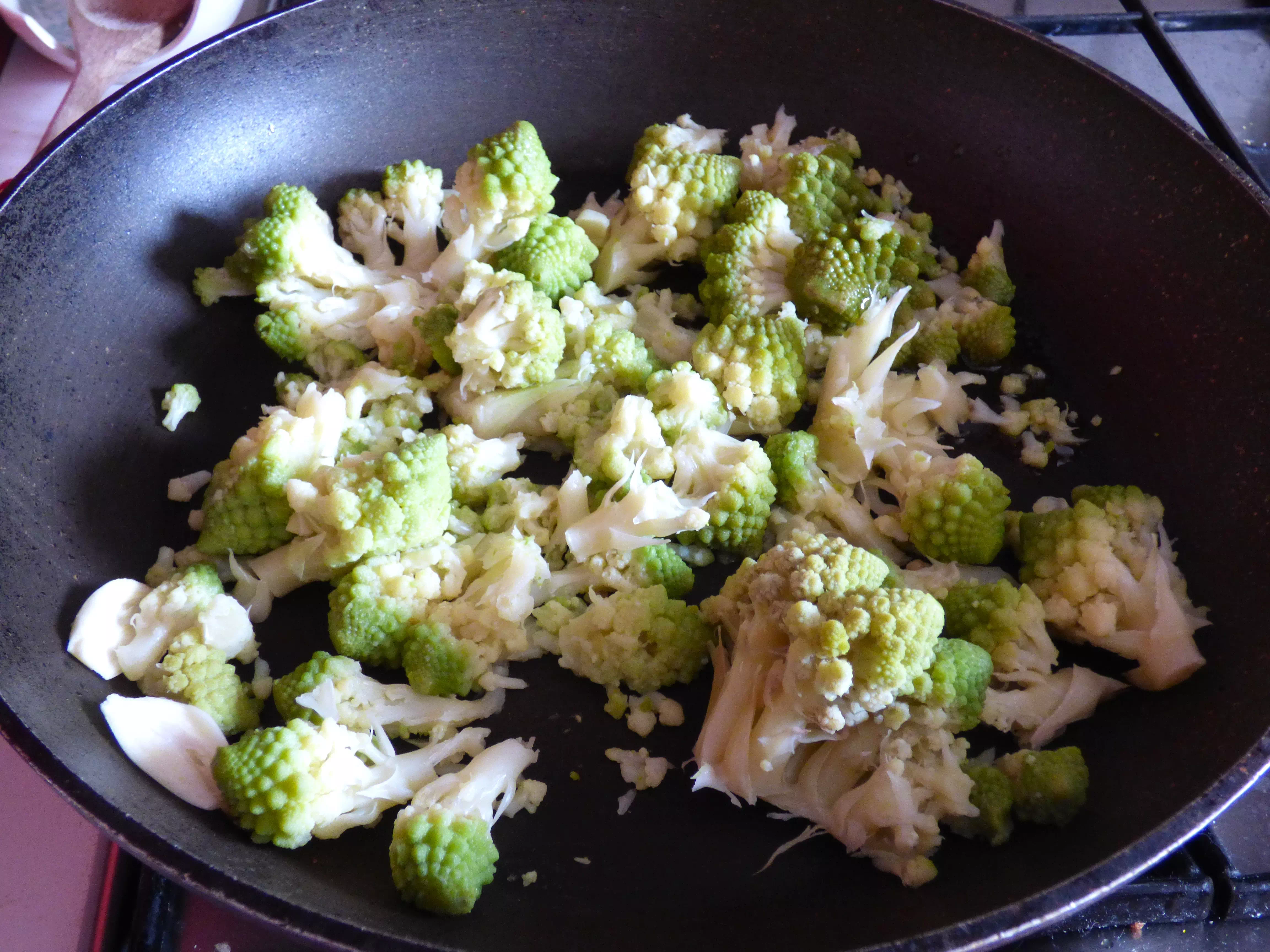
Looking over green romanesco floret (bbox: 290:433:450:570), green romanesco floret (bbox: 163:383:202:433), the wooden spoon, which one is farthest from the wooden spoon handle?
green romanesco floret (bbox: 290:433:450:570)

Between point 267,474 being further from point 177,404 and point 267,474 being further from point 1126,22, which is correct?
point 1126,22

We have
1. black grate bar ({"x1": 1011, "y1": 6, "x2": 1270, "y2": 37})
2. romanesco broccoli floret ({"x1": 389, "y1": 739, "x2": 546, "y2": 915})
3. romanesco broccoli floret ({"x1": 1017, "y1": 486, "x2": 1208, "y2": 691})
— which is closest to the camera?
romanesco broccoli floret ({"x1": 389, "y1": 739, "x2": 546, "y2": 915})

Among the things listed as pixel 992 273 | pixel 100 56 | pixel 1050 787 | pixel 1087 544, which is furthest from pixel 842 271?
pixel 100 56

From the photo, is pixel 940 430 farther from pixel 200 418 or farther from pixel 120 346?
pixel 120 346

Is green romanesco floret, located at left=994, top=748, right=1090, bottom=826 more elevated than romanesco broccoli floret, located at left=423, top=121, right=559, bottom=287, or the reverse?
romanesco broccoli floret, located at left=423, top=121, right=559, bottom=287

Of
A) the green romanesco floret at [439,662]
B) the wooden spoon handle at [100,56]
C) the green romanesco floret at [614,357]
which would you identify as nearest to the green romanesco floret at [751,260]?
the green romanesco floret at [614,357]

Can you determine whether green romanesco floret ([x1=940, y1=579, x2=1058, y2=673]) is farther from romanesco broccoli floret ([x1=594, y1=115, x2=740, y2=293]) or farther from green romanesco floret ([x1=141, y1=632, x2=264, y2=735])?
green romanesco floret ([x1=141, y1=632, x2=264, y2=735])
